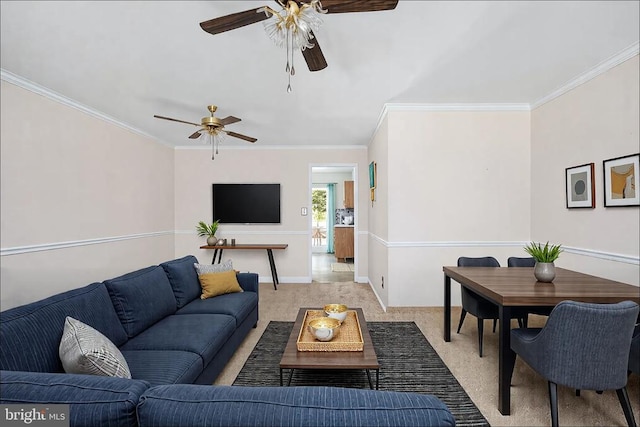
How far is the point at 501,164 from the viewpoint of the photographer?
13.3ft

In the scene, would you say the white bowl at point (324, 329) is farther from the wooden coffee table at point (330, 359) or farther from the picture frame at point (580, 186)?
the picture frame at point (580, 186)

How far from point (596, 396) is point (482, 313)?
855 mm

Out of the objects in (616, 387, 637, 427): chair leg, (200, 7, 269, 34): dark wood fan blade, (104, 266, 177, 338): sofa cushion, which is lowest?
(616, 387, 637, 427): chair leg

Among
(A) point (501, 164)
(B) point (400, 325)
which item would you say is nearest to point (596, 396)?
(B) point (400, 325)

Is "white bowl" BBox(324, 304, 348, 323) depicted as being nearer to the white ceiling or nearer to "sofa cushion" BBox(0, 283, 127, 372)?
"sofa cushion" BBox(0, 283, 127, 372)

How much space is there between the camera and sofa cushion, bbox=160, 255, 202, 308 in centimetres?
297

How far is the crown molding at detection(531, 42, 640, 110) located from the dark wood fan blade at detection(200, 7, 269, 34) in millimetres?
3002

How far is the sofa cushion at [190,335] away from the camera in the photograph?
6.79 ft

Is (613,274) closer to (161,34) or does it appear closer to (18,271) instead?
(161,34)

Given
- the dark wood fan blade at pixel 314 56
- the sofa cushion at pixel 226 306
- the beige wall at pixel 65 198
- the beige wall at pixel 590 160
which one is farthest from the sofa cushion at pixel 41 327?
the beige wall at pixel 590 160

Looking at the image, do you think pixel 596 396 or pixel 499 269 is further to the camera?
pixel 499 269

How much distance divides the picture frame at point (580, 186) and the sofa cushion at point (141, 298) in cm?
399

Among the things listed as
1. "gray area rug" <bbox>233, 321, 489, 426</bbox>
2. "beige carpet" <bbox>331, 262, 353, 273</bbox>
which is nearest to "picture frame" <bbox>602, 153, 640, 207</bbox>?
"gray area rug" <bbox>233, 321, 489, 426</bbox>

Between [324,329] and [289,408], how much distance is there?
1.41 metres
